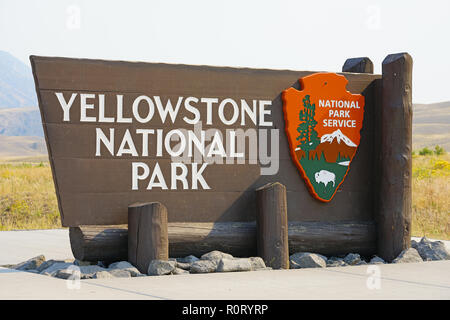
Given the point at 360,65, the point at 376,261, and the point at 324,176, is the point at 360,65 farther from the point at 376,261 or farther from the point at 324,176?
the point at 376,261

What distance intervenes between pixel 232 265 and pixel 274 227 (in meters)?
0.84

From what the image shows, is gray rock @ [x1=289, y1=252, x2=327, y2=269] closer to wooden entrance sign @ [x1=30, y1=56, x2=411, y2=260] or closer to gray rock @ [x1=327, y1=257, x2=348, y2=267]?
gray rock @ [x1=327, y1=257, x2=348, y2=267]

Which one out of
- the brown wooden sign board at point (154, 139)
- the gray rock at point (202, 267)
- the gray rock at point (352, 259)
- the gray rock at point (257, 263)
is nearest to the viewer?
the gray rock at point (202, 267)

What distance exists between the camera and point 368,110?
9883 millimetres

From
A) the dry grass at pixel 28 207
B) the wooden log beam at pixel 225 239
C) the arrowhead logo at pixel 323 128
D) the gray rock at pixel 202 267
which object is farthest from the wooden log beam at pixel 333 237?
the dry grass at pixel 28 207

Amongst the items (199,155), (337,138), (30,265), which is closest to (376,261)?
(337,138)

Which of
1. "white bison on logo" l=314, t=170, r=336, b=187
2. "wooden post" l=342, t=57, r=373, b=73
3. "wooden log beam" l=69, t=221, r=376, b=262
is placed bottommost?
"wooden log beam" l=69, t=221, r=376, b=262

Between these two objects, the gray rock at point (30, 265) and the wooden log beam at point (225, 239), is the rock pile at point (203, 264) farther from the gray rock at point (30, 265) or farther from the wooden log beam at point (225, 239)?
the wooden log beam at point (225, 239)

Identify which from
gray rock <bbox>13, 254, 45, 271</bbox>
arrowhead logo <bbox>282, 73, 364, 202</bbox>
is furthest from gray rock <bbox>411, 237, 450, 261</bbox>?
gray rock <bbox>13, 254, 45, 271</bbox>

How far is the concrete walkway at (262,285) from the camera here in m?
6.36

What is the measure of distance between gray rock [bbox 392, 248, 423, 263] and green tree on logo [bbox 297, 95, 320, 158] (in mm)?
1727

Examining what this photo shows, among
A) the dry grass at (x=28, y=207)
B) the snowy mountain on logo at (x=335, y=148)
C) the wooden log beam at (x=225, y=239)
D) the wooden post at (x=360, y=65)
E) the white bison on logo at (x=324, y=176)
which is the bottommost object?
the dry grass at (x=28, y=207)

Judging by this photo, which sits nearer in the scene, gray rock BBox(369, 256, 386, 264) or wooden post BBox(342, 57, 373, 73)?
gray rock BBox(369, 256, 386, 264)

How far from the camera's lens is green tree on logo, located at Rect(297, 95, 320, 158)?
30.9 ft
